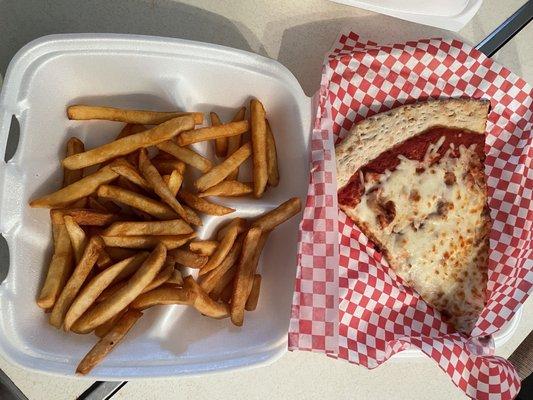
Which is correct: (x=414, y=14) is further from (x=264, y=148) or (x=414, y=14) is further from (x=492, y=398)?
(x=492, y=398)

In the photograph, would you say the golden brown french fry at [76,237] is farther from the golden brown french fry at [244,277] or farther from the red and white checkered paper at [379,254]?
the red and white checkered paper at [379,254]

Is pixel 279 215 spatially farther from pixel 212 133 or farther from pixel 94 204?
pixel 94 204

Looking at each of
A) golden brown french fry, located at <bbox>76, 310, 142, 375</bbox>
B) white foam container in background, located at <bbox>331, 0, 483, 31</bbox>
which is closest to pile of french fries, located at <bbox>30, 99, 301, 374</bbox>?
golden brown french fry, located at <bbox>76, 310, 142, 375</bbox>

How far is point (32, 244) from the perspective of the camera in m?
1.56

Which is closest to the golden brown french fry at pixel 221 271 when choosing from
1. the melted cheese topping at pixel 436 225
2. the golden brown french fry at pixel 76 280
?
the golden brown french fry at pixel 76 280

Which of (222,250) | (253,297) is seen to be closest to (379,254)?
(253,297)

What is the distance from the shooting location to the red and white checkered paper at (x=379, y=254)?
5.55 feet

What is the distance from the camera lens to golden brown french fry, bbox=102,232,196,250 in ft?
5.04

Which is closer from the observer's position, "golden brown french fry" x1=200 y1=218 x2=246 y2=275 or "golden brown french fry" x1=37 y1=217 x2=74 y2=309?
"golden brown french fry" x1=37 y1=217 x2=74 y2=309

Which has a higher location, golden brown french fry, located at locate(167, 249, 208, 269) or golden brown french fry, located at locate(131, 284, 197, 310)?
golden brown french fry, located at locate(167, 249, 208, 269)

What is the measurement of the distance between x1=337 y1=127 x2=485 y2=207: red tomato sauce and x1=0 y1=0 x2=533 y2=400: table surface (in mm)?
380

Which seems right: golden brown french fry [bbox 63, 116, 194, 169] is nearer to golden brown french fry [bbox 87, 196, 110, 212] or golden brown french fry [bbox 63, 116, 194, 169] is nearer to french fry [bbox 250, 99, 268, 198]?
golden brown french fry [bbox 87, 196, 110, 212]

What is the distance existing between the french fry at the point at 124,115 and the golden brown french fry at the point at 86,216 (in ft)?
0.95

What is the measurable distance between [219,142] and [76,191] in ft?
1.59
